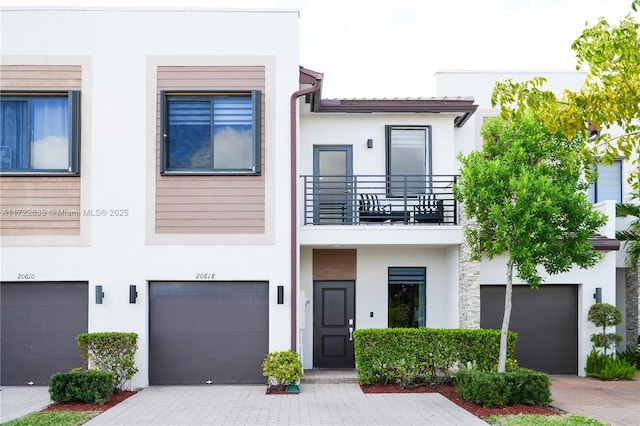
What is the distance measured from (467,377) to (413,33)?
10.7 metres

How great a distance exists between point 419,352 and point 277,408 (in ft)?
10.9

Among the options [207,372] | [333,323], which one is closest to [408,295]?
[333,323]

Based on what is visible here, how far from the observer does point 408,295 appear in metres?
15.7

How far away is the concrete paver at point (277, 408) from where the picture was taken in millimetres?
10211

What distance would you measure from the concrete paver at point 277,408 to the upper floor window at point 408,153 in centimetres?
527

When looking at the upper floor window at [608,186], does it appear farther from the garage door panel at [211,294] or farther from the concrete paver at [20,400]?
the concrete paver at [20,400]

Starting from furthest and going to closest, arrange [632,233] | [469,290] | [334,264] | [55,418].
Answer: [632,233], [334,264], [469,290], [55,418]

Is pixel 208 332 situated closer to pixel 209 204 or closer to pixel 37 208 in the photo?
pixel 209 204

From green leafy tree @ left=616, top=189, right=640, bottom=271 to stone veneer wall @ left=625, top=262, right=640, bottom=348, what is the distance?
383 mm

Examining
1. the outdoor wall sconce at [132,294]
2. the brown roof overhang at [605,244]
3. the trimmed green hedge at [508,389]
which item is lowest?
the trimmed green hedge at [508,389]

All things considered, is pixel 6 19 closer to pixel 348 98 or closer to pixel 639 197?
pixel 348 98

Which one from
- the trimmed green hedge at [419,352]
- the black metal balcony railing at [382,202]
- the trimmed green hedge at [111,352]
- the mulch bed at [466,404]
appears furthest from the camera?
the black metal balcony railing at [382,202]

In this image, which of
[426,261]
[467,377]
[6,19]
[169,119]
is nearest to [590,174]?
[467,377]

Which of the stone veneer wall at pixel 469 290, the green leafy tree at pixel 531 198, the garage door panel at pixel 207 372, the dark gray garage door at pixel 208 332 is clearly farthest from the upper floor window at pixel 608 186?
the garage door panel at pixel 207 372
